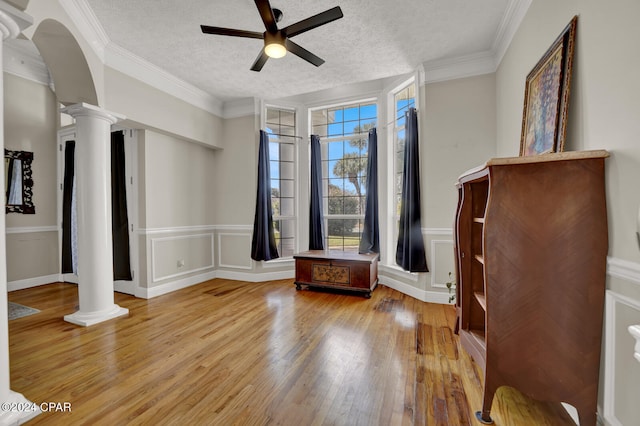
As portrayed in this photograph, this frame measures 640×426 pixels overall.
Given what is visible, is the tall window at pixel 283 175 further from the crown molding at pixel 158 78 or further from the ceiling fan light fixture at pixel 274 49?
the ceiling fan light fixture at pixel 274 49

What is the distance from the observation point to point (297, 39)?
2916 mm

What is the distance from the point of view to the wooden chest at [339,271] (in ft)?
12.1

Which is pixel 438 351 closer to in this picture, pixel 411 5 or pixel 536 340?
pixel 536 340

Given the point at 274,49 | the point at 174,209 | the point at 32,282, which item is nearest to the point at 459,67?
the point at 274,49

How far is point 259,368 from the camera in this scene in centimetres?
204

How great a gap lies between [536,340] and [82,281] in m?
3.83

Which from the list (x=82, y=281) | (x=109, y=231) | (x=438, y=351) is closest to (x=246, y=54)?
(x=109, y=231)

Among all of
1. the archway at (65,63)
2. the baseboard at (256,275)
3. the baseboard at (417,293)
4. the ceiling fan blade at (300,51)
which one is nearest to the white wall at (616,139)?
the ceiling fan blade at (300,51)

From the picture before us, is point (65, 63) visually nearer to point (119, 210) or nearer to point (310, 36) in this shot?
point (119, 210)

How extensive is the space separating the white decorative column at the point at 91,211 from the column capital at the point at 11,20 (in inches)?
51.9

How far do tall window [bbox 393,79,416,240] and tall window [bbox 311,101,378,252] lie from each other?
40 cm

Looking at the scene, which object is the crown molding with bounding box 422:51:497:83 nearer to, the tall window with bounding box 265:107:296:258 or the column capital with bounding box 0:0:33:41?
the tall window with bounding box 265:107:296:258

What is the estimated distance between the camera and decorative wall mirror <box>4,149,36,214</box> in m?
4.04

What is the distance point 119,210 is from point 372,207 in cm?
347
